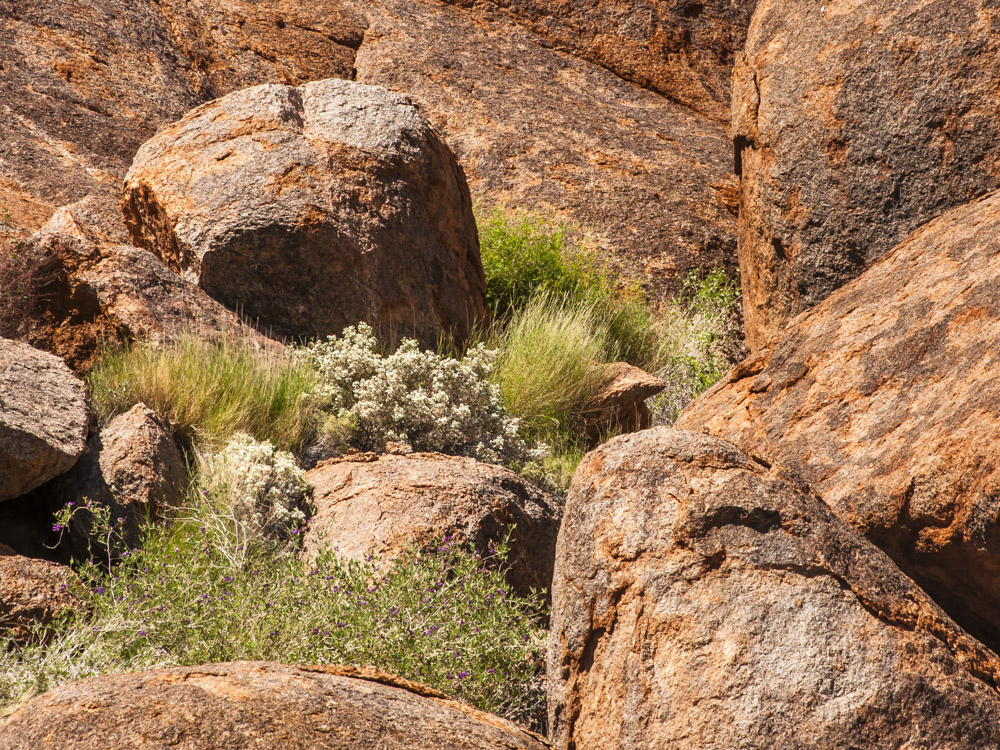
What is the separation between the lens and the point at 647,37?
11953mm

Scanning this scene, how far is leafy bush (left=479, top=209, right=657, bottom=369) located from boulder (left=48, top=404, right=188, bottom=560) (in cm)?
395

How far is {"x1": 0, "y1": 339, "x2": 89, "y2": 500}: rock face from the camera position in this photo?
13.8 feet

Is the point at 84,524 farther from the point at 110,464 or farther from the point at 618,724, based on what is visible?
the point at 618,724

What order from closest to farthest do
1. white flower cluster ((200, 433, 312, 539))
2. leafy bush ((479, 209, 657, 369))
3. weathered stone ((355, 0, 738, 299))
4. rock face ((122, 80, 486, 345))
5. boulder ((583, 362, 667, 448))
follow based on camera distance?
white flower cluster ((200, 433, 312, 539))
rock face ((122, 80, 486, 345))
boulder ((583, 362, 667, 448))
leafy bush ((479, 209, 657, 369))
weathered stone ((355, 0, 738, 299))

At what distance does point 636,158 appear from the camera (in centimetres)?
1034

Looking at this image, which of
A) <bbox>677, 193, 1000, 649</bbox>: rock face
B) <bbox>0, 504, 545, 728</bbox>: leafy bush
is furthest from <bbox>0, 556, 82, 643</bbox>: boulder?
<bbox>677, 193, 1000, 649</bbox>: rock face

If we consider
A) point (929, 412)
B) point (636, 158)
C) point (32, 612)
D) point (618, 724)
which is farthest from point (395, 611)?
point (636, 158)

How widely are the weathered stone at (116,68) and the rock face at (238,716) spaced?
5208 mm

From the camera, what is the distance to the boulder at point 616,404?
7281 mm

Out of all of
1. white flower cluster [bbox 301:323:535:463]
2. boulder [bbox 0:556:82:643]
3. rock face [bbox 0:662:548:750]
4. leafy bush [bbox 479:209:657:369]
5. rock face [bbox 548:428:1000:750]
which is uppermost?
rock face [bbox 548:428:1000:750]

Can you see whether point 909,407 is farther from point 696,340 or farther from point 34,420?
point 696,340

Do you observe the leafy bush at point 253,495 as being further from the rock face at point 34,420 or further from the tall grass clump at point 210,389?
the rock face at point 34,420

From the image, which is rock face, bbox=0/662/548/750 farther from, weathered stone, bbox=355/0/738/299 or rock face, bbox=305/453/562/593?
weathered stone, bbox=355/0/738/299

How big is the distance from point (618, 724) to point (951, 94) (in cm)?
491
